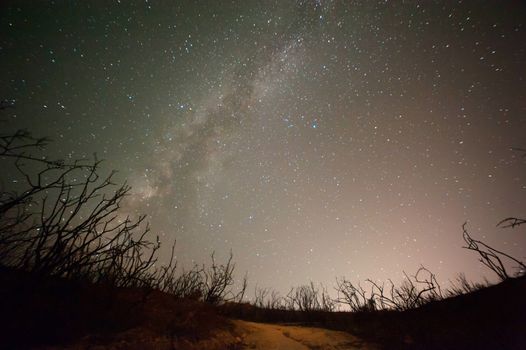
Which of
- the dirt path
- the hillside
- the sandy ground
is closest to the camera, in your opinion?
the hillside

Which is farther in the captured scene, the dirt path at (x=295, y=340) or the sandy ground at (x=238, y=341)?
the dirt path at (x=295, y=340)

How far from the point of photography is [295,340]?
5352 millimetres

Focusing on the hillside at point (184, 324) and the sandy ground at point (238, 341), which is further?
the sandy ground at point (238, 341)

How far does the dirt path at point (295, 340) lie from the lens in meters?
4.84

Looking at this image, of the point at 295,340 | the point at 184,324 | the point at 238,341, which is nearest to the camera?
the point at 184,324

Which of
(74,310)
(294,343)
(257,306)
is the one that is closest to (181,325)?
(74,310)

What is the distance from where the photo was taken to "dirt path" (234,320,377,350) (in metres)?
4.84

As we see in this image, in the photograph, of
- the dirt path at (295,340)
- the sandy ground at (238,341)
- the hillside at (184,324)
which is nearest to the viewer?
the hillside at (184,324)

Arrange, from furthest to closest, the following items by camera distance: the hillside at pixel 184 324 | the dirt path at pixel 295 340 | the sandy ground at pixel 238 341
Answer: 1. the dirt path at pixel 295 340
2. the sandy ground at pixel 238 341
3. the hillside at pixel 184 324

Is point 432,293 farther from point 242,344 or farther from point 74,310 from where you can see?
point 74,310

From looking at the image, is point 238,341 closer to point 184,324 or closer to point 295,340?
point 184,324

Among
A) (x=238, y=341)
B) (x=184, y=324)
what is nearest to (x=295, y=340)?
(x=238, y=341)

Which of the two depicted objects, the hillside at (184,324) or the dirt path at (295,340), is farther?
the dirt path at (295,340)

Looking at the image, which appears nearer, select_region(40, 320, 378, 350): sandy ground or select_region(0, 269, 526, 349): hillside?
select_region(0, 269, 526, 349): hillside
